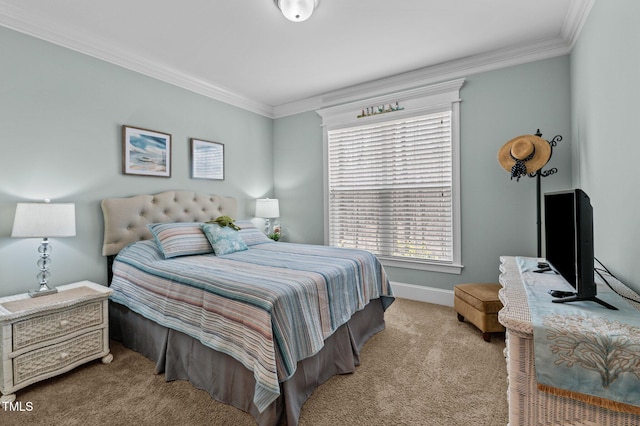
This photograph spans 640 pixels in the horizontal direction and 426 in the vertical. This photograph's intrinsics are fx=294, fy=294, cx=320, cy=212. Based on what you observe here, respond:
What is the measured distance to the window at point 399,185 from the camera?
3318 mm

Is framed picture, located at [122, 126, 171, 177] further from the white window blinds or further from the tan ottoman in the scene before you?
the tan ottoman

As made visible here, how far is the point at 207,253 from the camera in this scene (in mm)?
2820

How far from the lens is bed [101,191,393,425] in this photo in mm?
1557

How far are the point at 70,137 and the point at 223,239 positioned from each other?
1546 millimetres

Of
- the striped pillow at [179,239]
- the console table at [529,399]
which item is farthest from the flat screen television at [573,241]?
the striped pillow at [179,239]

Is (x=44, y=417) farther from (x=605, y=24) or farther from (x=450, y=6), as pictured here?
(x=605, y=24)

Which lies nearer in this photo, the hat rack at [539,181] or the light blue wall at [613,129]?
the light blue wall at [613,129]

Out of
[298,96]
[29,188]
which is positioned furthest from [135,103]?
[298,96]

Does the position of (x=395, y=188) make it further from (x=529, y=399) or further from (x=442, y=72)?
(x=529, y=399)

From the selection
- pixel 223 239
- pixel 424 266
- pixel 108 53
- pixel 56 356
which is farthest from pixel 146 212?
pixel 424 266

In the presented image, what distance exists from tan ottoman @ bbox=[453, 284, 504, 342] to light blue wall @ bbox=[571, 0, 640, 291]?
0.81 meters

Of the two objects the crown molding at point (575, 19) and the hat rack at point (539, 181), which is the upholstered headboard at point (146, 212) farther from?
the crown molding at point (575, 19)

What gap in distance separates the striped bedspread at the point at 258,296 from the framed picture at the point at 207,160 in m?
1.16

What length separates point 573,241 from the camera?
1302 mm
